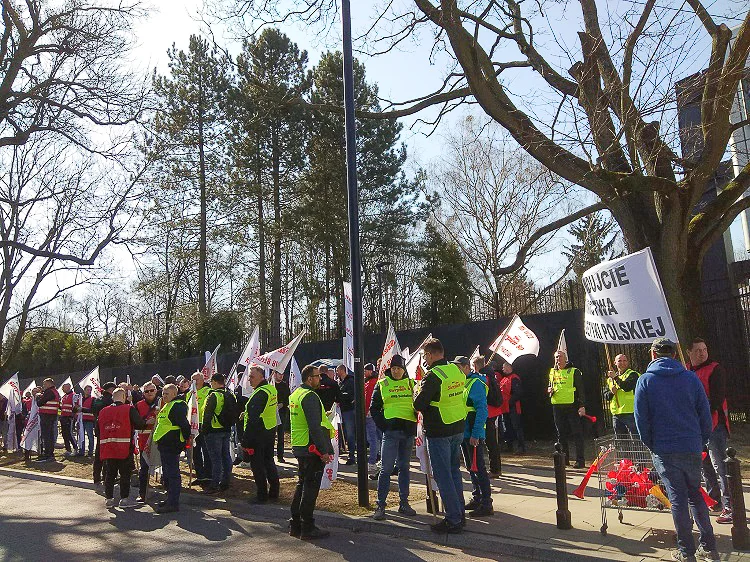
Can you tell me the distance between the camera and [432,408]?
7.36 metres

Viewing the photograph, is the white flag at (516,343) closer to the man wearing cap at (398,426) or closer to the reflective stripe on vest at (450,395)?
the man wearing cap at (398,426)

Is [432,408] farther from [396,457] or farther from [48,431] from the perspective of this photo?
[48,431]

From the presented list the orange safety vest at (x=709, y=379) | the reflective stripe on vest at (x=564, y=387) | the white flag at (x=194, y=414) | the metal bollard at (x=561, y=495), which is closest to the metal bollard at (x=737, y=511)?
the orange safety vest at (x=709, y=379)

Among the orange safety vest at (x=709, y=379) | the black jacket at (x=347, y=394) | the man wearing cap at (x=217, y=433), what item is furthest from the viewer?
the black jacket at (x=347, y=394)

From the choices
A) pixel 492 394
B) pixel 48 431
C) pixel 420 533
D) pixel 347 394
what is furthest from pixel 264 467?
pixel 48 431

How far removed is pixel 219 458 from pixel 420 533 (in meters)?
4.43

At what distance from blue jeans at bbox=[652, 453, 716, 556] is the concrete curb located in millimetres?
619

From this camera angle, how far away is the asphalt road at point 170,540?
282 inches

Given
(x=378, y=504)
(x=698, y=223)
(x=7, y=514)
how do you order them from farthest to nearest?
(x=698, y=223)
(x=7, y=514)
(x=378, y=504)

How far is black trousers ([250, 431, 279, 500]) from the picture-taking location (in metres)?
9.70

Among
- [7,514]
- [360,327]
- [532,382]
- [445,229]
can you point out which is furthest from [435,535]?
[445,229]

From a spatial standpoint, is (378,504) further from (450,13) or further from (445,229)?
(445,229)

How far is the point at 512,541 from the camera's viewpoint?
22.6ft

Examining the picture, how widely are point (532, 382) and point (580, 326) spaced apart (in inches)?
64.1
